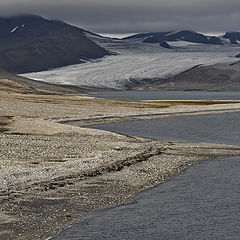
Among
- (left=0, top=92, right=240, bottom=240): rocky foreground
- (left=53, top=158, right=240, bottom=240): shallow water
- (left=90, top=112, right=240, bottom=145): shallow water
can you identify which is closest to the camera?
(left=53, top=158, right=240, bottom=240): shallow water

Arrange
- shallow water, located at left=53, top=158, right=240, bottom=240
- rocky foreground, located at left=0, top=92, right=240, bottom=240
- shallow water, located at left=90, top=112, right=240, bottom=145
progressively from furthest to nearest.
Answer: shallow water, located at left=90, top=112, right=240, bottom=145, rocky foreground, located at left=0, top=92, right=240, bottom=240, shallow water, located at left=53, top=158, right=240, bottom=240

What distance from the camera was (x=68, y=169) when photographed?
27.0m

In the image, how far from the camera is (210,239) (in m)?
17.0

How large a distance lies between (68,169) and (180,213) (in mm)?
8629

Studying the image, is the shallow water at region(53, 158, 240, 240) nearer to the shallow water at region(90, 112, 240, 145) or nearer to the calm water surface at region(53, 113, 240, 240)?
the calm water surface at region(53, 113, 240, 240)

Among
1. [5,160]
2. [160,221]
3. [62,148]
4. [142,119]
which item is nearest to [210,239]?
[160,221]

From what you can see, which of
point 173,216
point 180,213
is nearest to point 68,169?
point 180,213

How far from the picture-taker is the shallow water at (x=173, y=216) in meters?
17.4

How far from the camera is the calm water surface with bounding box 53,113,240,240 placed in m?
17.5

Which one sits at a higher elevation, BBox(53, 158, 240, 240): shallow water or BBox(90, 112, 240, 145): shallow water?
BBox(53, 158, 240, 240): shallow water

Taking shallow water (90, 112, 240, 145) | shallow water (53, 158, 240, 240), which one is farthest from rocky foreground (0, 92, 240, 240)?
shallow water (90, 112, 240, 145)

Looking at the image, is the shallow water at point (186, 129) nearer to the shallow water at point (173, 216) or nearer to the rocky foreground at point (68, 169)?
the rocky foreground at point (68, 169)

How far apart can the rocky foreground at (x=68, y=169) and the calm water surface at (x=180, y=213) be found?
2.61 ft

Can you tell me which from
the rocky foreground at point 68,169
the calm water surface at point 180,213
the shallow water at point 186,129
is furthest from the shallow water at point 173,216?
the shallow water at point 186,129
